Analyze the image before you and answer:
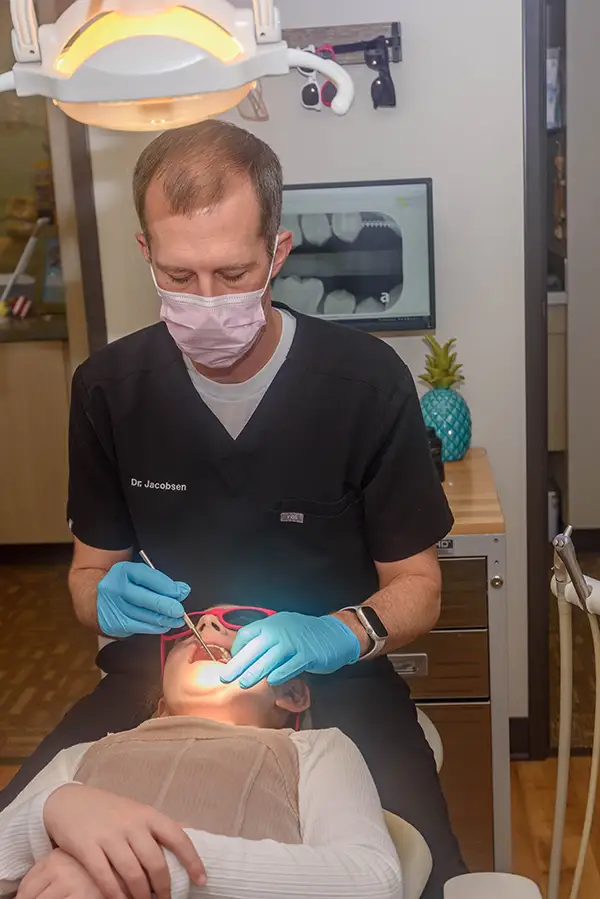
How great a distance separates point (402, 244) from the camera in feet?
7.82

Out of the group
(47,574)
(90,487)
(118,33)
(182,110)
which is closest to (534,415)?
(90,487)

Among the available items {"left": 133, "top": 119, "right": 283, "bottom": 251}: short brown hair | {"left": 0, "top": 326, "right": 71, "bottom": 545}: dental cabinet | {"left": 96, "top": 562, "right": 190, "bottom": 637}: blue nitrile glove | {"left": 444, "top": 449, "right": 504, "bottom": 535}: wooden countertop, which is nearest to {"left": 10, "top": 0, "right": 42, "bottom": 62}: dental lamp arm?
{"left": 133, "top": 119, "right": 283, "bottom": 251}: short brown hair

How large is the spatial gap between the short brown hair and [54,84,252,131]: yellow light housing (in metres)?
0.07

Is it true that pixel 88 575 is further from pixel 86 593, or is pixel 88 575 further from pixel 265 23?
pixel 265 23

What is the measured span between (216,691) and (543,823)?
121cm

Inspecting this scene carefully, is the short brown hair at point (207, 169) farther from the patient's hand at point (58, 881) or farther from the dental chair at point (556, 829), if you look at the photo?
the patient's hand at point (58, 881)

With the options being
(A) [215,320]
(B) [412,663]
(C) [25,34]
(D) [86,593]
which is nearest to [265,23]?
(C) [25,34]

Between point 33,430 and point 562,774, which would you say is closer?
point 562,774

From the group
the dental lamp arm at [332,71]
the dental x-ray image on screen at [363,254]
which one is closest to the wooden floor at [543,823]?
the dental x-ray image on screen at [363,254]

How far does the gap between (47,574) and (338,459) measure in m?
2.55

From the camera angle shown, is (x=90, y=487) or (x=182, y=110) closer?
(x=182, y=110)

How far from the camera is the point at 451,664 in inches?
81.6

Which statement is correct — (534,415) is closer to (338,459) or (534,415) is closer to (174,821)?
(338,459)

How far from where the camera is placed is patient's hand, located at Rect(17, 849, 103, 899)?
103 centimetres
